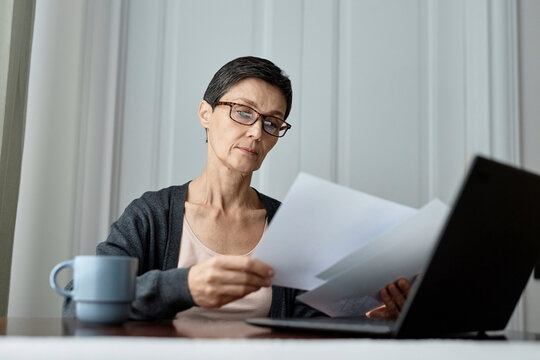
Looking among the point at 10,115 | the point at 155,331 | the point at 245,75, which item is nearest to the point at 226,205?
the point at 245,75

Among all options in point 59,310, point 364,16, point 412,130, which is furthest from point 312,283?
point 364,16

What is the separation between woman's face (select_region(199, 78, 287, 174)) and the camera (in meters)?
1.38

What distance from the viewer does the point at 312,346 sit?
49 cm

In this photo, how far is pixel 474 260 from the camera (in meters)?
0.65

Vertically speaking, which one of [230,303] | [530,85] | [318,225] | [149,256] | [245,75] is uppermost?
[530,85]

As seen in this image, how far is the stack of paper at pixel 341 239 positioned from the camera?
76 cm

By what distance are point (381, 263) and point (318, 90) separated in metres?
1.11

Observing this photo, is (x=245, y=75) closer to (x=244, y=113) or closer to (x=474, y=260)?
(x=244, y=113)

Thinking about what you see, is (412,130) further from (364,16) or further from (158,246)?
(158,246)

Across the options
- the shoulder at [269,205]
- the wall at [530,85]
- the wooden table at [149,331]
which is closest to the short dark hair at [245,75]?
the shoulder at [269,205]

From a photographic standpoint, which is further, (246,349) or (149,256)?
(149,256)

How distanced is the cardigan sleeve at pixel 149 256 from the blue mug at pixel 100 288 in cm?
10

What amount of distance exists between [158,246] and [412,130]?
1.00 meters

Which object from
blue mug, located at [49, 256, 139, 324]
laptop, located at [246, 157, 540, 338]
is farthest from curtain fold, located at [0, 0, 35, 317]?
laptop, located at [246, 157, 540, 338]
